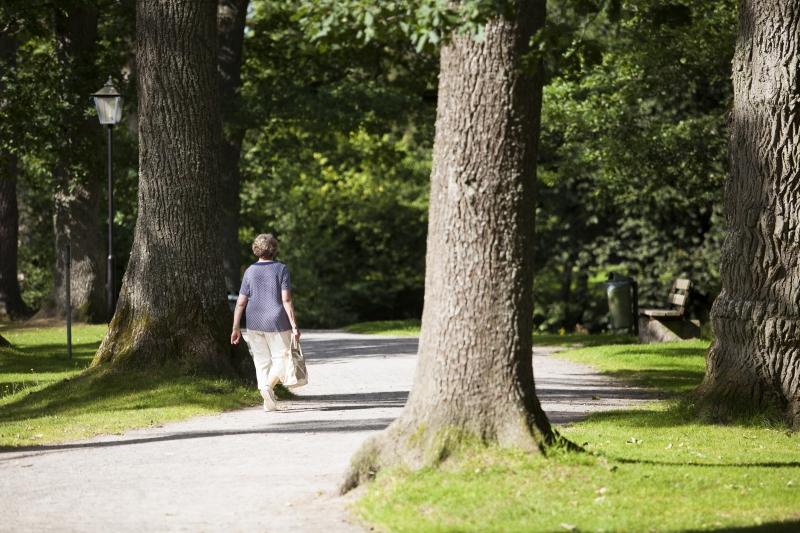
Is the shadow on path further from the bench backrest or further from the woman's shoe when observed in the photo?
the bench backrest

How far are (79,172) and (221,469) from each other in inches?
769

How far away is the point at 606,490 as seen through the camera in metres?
7.80

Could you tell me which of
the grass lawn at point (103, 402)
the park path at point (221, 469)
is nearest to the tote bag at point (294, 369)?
the park path at point (221, 469)

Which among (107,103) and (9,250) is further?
(9,250)

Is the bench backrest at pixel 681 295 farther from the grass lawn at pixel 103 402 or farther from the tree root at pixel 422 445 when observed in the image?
the tree root at pixel 422 445

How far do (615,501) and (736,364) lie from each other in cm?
431

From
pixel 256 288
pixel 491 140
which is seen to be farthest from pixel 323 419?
pixel 491 140

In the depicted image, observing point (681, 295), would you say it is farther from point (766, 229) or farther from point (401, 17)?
point (401, 17)

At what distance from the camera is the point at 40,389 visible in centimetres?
1443

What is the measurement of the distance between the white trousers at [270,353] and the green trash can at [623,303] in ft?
39.6

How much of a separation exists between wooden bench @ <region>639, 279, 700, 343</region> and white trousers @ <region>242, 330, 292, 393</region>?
10.1 m

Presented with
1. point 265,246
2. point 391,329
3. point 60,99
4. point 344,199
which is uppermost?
point 60,99

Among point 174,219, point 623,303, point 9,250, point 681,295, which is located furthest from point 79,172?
point 174,219

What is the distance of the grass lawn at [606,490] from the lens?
23.3 ft
